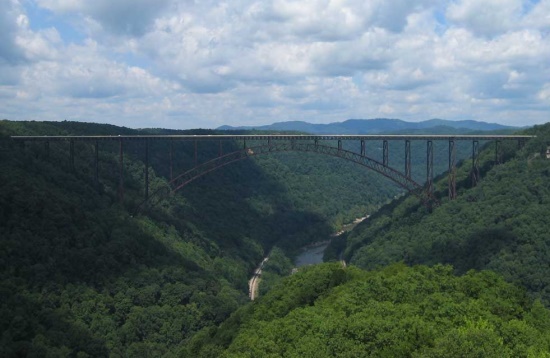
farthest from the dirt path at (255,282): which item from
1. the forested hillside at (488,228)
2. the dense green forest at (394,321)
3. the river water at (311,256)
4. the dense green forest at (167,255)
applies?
the dense green forest at (394,321)

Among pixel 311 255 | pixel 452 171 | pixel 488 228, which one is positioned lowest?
pixel 311 255

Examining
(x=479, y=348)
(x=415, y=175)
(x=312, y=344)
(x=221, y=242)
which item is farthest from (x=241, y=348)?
(x=415, y=175)

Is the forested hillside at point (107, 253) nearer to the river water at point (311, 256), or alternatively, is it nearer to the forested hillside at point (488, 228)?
the river water at point (311, 256)

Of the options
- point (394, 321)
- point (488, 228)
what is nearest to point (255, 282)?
point (488, 228)

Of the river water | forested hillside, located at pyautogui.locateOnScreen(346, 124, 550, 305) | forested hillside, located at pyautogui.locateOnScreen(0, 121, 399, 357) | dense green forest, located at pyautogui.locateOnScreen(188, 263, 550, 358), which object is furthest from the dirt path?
dense green forest, located at pyautogui.locateOnScreen(188, 263, 550, 358)

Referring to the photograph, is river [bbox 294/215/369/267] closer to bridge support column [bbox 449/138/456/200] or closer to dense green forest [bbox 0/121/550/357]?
dense green forest [bbox 0/121/550/357]

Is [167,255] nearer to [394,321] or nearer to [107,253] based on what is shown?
[107,253]
